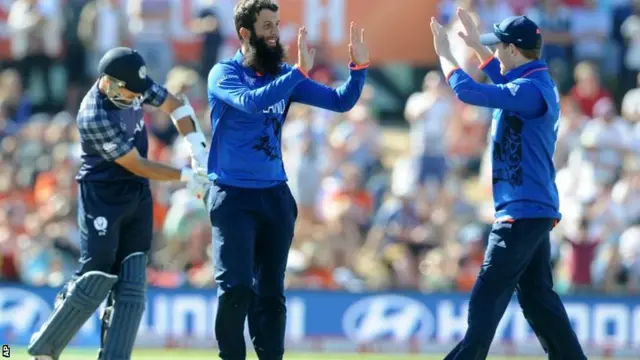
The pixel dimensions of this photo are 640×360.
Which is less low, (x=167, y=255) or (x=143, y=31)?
(x=143, y=31)

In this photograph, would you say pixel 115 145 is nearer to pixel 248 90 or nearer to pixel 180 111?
pixel 180 111

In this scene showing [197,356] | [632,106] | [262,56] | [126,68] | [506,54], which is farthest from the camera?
[632,106]

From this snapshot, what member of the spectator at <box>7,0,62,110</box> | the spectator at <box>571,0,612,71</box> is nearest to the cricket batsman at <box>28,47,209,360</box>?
the spectator at <box>7,0,62,110</box>

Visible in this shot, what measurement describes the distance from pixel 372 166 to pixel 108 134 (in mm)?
8318

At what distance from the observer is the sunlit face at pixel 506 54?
27.2 feet

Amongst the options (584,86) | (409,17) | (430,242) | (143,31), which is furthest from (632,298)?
(143,31)

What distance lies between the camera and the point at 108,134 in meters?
8.65

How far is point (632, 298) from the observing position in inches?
529

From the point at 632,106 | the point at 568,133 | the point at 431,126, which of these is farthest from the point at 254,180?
the point at 632,106

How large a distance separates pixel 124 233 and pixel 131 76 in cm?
106

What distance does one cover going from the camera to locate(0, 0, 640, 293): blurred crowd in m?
14.5

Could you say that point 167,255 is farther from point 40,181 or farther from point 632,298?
point 632,298

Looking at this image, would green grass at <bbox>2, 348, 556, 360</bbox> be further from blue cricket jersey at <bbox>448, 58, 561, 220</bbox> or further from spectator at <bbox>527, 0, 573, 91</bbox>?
spectator at <bbox>527, 0, 573, 91</bbox>

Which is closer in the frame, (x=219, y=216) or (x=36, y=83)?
(x=219, y=216)
